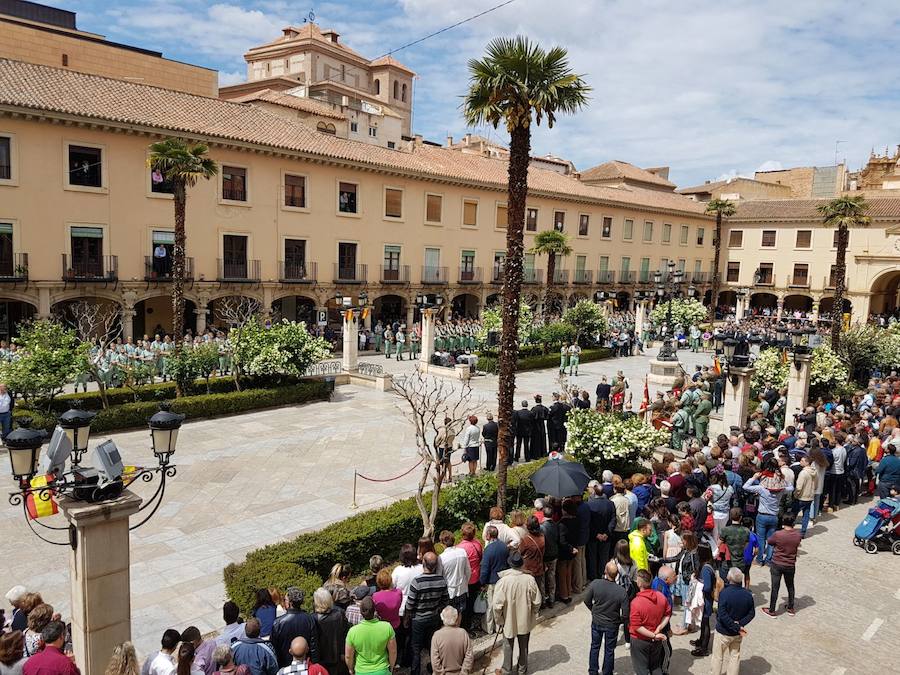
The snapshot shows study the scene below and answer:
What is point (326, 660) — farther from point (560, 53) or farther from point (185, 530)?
point (560, 53)

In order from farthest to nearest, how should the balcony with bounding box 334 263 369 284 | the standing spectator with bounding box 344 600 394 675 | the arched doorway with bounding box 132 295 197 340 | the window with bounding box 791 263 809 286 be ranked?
the window with bounding box 791 263 809 286
the balcony with bounding box 334 263 369 284
the arched doorway with bounding box 132 295 197 340
the standing spectator with bounding box 344 600 394 675

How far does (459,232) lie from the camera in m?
40.2

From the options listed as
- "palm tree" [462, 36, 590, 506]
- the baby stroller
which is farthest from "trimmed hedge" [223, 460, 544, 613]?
the baby stroller

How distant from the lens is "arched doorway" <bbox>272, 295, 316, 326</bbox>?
3442cm

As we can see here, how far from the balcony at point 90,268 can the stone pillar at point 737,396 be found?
2286cm

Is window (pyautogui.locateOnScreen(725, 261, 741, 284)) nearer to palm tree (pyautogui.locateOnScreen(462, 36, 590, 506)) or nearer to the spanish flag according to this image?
palm tree (pyautogui.locateOnScreen(462, 36, 590, 506))

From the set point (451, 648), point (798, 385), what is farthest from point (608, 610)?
point (798, 385)

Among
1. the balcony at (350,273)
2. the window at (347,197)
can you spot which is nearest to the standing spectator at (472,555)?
the balcony at (350,273)

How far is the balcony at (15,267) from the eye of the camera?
24.4 meters

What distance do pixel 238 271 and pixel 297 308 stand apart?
4.82m

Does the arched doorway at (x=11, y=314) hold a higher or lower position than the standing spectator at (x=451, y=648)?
higher

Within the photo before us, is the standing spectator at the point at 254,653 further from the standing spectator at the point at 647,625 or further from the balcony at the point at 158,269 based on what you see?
the balcony at the point at 158,269

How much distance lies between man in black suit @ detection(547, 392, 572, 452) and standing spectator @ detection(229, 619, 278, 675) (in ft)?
32.0

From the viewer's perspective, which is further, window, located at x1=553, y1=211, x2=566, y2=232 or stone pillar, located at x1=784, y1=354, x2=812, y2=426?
window, located at x1=553, y1=211, x2=566, y2=232
